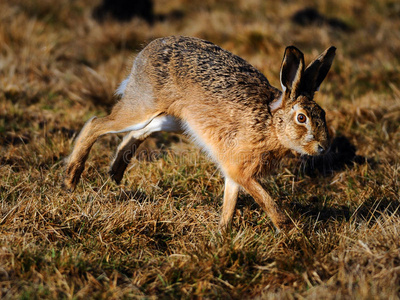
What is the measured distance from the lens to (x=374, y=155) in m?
5.02

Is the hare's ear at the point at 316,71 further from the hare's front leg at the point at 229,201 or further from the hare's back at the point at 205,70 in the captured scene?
A: the hare's front leg at the point at 229,201

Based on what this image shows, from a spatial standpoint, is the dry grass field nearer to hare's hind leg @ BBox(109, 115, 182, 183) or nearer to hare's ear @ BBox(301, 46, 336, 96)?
hare's hind leg @ BBox(109, 115, 182, 183)

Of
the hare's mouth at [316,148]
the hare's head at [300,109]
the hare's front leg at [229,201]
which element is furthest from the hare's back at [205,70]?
the hare's front leg at [229,201]

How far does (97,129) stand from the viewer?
4.44 metres

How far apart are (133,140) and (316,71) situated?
192cm

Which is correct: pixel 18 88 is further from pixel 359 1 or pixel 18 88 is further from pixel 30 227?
pixel 359 1

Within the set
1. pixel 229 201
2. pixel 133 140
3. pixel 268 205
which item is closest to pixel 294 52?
pixel 268 205

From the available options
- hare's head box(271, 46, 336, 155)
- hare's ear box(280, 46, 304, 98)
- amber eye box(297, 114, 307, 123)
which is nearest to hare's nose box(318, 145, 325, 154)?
hare's head box(271, 46, 336, 155)

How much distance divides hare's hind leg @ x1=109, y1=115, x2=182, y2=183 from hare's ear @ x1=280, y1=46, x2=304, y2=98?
3.52ft

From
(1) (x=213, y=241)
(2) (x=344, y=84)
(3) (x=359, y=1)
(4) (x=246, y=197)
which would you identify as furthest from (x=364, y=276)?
(3) (x=359, y=1)

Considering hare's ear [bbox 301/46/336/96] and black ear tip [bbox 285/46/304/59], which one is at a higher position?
black ear tip [bbox 285/46/304/59]

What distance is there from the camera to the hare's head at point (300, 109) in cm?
353

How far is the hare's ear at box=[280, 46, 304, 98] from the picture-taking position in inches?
138

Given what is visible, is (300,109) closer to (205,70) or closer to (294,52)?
(294,52)
